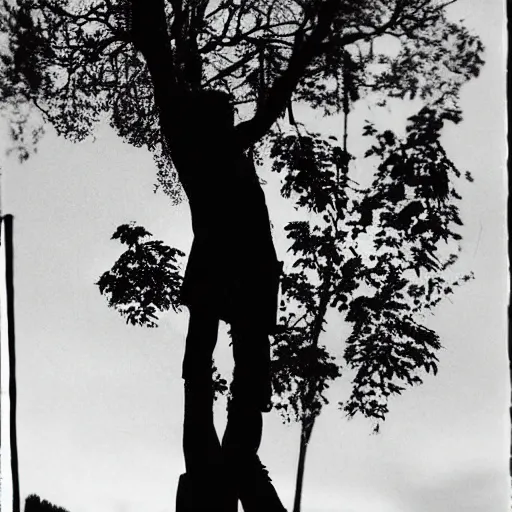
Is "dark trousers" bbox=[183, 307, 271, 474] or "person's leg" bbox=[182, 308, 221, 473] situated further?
"person's leg" bbox=[182, 308, 221, 473]

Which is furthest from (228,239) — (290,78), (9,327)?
(9,327)

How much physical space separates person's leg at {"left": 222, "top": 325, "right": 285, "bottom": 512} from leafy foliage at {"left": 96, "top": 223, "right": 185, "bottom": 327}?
102 inches

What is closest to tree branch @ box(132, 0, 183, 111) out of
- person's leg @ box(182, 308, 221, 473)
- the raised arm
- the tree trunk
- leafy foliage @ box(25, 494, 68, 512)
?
the raised arm

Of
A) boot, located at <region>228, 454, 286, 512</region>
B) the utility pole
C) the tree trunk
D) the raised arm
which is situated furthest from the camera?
the tree trunk

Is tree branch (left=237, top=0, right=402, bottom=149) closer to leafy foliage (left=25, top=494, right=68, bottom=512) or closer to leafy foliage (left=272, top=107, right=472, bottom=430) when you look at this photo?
leafy foliage (left=272, top=107, right=472, bottom=430)

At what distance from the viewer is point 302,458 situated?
25.8ft

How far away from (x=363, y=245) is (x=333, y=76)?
1.96m

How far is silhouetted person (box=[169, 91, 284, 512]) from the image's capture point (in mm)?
4938

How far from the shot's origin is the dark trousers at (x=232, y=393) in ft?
16.3

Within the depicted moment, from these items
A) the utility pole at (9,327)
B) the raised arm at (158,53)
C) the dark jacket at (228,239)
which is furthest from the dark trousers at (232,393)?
the raised arm at (158,53)

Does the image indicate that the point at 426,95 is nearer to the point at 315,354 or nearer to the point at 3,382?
the point at 315,354

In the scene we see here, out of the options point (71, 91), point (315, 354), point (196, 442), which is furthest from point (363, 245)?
point (71, 91)

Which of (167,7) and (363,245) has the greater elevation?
(167,7)

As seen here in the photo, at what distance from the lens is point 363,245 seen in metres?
7.00
